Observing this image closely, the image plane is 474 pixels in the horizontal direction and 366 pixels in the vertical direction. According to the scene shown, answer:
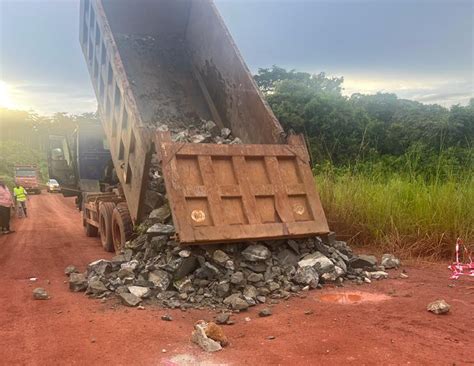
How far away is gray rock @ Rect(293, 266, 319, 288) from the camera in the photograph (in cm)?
491

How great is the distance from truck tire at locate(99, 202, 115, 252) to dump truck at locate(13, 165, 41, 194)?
21.3m

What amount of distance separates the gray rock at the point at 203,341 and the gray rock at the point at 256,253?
1462 mm

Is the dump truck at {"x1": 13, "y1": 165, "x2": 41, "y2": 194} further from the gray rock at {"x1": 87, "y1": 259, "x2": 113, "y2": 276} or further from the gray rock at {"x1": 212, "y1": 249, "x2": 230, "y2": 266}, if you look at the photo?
the gray rock at {"x1": 212, "y1": 249, "x2": 230, "y2": 266}

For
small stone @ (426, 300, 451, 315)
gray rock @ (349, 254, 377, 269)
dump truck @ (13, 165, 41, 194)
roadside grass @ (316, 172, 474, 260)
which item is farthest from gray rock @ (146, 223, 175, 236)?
dump truck @ (13, 165, 41, 194)

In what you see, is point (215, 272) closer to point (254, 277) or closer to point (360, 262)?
point (254, 277)

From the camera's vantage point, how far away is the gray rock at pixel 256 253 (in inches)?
195

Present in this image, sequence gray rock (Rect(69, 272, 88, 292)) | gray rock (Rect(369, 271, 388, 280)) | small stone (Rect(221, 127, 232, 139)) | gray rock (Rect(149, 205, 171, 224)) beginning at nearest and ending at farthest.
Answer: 1. gray rock (Rect(69, 272, 88, 292))
2. gray rock (Rect(369, 271, 388, 280))
3. gray rock (Rect(149, 205, 171, 224))
4. small stone (Rect(221, 127, 232, 139))

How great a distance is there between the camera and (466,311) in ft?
13.5

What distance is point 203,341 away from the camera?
11.3ft

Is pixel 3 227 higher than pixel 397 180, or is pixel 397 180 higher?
pixel 397 180

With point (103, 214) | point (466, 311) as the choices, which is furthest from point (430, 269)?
point (103, 214)

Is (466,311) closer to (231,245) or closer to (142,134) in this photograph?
(231,245)

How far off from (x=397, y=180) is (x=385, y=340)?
16.0 ft

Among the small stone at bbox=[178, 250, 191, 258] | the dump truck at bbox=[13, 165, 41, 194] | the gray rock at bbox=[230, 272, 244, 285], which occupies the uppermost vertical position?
the small stone at bbox=[178, 250, 191, 258]
